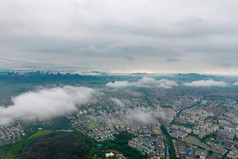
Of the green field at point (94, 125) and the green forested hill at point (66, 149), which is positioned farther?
the green field at point (94, 125)

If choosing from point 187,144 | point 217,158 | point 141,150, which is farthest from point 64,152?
point 217,158

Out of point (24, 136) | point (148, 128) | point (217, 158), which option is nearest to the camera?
point (217, 158)

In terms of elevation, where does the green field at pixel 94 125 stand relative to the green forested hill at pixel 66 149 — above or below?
below

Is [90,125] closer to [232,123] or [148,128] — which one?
[148,128]

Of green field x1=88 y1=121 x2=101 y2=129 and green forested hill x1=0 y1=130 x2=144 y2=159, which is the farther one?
green field x1=88 y1=121 x2=101 y2=129

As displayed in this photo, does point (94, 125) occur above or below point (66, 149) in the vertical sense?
below

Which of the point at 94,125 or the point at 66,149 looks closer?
the point at 66,149

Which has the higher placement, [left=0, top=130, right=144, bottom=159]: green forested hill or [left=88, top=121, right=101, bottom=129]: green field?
[left=0, top=130, right=144, bottom=159]: green forested hill

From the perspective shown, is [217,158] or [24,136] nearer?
[217,158]

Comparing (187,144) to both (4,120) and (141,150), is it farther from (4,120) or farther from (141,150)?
(4,120)

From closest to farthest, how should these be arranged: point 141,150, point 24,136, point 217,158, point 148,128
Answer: point 217,158, point 141,150, point 24,136, point 148,128
